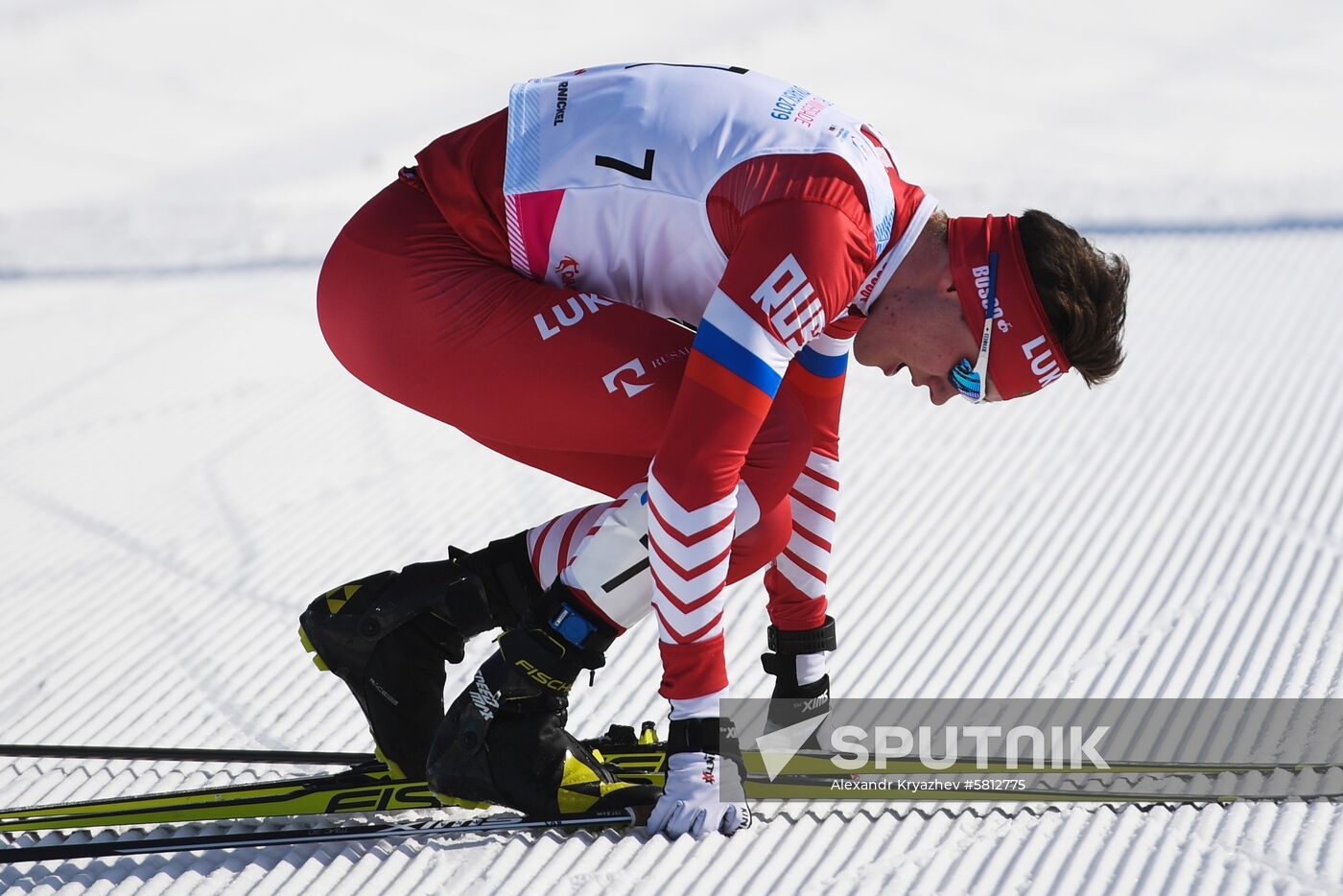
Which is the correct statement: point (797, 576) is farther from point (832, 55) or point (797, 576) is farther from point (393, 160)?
point (832, 55)

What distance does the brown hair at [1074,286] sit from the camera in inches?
72.3

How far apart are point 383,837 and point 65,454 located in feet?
7.34

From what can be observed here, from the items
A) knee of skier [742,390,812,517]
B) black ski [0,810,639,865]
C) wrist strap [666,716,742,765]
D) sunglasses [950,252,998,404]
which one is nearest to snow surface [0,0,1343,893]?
black ski [0,810,639,865]

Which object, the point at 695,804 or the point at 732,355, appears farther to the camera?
the point at 695,804

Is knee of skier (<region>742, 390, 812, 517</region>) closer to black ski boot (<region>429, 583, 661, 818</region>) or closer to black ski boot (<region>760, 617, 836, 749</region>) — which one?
black ski boot (<region>429, 583, 661, 818</region>)

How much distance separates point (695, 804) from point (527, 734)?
0.26m

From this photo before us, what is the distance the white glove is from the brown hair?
782mm

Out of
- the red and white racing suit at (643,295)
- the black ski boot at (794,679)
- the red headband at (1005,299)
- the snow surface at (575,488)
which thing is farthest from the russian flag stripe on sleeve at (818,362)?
the snow surface at (575,488)

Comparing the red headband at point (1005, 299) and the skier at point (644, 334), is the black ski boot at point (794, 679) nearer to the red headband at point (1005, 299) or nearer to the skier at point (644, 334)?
the skier at point (644, 334)

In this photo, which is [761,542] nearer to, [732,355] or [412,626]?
[732,355]

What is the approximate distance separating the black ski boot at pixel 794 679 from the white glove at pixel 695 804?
0.46m

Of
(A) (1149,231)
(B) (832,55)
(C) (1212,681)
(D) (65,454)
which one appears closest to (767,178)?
(C) (1212,681)

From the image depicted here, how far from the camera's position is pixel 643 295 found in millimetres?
A: 2000

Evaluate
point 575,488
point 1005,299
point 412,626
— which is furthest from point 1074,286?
point 575,488
